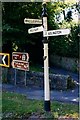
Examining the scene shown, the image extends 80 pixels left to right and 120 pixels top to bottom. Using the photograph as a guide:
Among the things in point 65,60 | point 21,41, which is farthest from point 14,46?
point 65,60

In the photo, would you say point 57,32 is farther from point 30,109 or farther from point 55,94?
point 55,94

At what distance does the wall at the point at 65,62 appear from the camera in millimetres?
21681

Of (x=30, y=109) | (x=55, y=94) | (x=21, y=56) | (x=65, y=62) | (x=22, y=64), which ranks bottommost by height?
(x=65, y=62)

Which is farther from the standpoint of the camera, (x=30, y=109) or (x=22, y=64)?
(x=30, y=109)

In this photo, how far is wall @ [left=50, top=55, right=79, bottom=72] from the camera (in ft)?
71.1

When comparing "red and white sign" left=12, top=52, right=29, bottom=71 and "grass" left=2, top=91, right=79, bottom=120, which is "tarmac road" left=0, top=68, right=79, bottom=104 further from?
"red and white sign" left=12, top=52, right=29, bottom=71

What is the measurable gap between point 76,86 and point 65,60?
389 inches

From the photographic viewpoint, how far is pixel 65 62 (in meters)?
23.2

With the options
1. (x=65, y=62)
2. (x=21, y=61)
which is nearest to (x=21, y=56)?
(x=21, y=61)

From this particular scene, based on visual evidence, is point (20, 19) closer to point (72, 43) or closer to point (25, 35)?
point (25, 35)

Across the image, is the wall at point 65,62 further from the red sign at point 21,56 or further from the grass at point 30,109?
the red sign at point 21,56

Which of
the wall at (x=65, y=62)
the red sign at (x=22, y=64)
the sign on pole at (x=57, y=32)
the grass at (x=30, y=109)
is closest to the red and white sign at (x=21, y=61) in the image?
the red sign at (x=22, y=64)

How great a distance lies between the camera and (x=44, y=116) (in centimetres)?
679

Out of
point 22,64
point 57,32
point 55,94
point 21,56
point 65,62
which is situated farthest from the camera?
point 65,62
